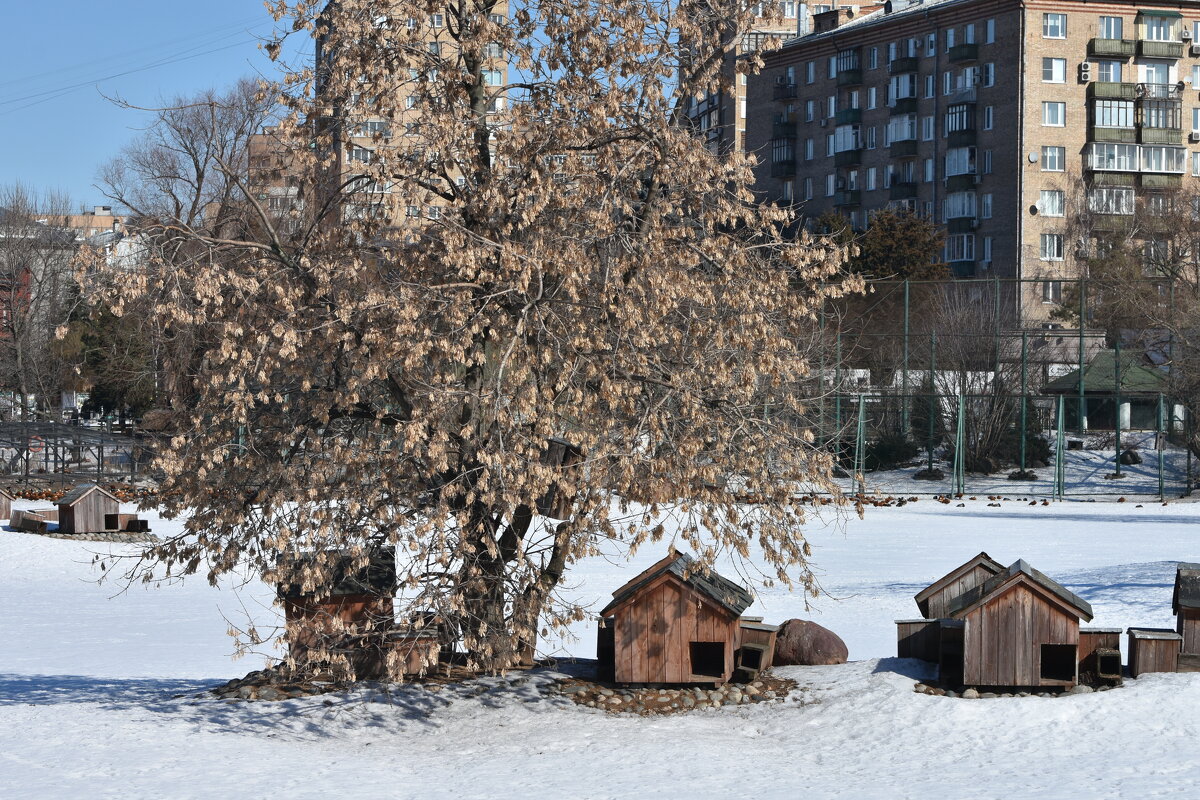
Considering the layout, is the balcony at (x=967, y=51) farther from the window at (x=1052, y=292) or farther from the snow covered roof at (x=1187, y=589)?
the snow covered roof at (x=1187, y=589)

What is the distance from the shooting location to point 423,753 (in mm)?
9805

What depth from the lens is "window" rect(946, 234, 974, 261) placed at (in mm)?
71750

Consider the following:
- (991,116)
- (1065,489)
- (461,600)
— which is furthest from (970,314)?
(461,600)

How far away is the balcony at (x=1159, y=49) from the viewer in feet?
234

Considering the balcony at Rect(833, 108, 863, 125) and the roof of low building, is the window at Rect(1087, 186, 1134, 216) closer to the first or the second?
the balcony at Rect(833, 108, 863, 125)

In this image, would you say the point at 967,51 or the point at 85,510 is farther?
the point at 967,51

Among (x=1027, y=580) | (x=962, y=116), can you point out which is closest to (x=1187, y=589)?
(x=1027, y=580)

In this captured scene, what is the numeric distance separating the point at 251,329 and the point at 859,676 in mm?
5405

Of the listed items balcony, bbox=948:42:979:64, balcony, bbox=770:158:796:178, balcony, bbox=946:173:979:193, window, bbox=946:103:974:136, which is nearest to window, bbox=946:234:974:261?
balcony, bbox=946:173:979:193

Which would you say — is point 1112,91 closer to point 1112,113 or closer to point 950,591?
point 1112,113

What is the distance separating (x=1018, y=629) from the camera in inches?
411

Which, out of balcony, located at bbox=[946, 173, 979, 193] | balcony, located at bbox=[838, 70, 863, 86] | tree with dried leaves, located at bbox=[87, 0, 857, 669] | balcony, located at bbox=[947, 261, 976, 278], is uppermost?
balcony, located at bbox=[838, 70, 863, 86]

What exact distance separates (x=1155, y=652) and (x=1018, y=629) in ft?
4.09

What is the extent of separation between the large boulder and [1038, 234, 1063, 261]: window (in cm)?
6245
